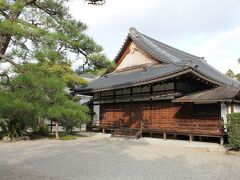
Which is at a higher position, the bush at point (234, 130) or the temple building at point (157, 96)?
the temple building at point (157, 96)

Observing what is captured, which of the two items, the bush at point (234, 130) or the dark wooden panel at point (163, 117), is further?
the dark wooden panel at point (163, 117)

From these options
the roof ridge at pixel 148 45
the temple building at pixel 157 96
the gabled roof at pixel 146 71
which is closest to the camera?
the temple building at pixel 157 96

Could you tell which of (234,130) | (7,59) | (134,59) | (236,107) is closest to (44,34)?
(7,59)

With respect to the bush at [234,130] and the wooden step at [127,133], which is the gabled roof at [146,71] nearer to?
the wooden step at [127,133]

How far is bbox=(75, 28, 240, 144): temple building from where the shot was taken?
690 inches

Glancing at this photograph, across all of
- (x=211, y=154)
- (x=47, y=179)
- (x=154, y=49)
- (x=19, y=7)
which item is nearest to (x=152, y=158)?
(x=211, y=154)

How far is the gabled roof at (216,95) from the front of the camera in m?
16.3

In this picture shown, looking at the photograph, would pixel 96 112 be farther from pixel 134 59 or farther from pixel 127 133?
pixel 127 133

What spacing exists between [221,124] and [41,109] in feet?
37.3

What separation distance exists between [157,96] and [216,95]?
4441mm

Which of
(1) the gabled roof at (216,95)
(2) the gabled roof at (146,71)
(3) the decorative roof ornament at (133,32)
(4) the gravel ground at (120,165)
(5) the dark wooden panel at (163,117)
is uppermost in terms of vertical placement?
(3) the decorative roof ornament at (133,32)

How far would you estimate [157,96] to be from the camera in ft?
67.6

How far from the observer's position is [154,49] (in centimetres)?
2455

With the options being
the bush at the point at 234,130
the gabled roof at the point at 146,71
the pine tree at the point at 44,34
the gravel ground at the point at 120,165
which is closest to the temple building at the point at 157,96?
the gabled roof at the point at 146,71
